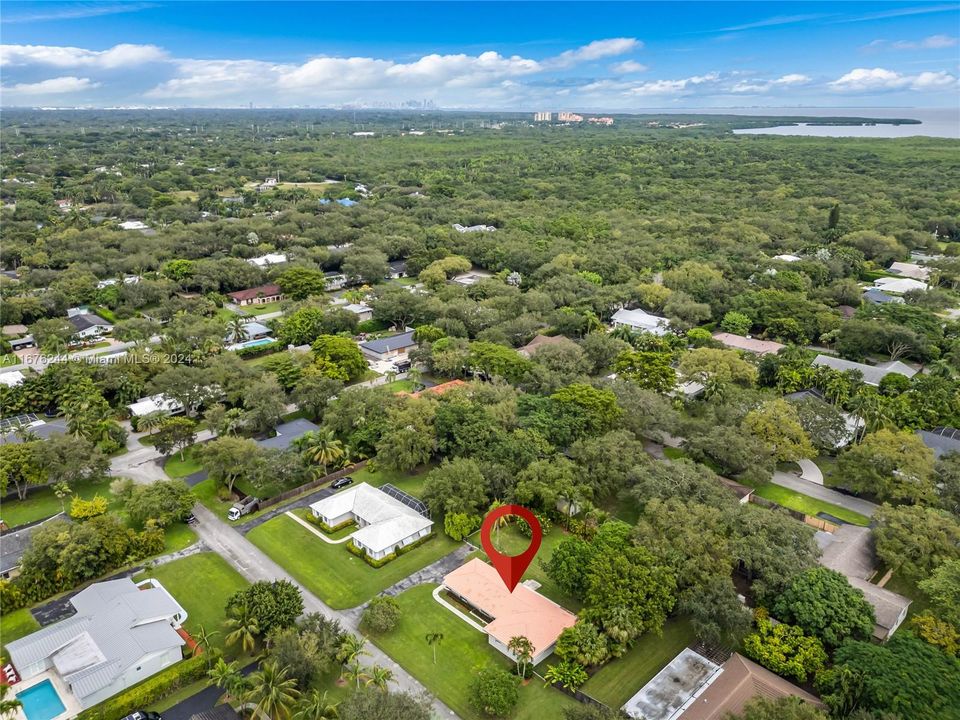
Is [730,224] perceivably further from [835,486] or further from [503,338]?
[835,486]

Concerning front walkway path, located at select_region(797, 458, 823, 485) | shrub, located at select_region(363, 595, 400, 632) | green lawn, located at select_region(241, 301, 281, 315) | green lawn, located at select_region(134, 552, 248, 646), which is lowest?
green lawn, located at select_region(134, 552, 248, 646)

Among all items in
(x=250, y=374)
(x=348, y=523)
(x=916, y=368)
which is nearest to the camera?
(x=348, y=523)

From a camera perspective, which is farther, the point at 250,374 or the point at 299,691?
the point at 250,374

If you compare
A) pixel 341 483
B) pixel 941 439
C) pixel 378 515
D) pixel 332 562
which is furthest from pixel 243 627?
pixel 941 439

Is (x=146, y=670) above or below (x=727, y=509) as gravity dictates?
below

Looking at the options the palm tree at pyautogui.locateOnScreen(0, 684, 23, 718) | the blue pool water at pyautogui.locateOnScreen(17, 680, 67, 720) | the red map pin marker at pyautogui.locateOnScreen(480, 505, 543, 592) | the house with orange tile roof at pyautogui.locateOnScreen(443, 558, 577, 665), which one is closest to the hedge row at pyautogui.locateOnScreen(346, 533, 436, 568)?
the house with orange tile roof at pyautogui.locateOnScreen(443, 558, 577, 665)

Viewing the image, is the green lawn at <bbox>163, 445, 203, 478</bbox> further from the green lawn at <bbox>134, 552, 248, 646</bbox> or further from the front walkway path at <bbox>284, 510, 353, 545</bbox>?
the green lawn at <bbox>134, 552, 248, 646</bbox>

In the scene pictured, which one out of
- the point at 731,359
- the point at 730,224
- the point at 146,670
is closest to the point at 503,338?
the point at 731,359
